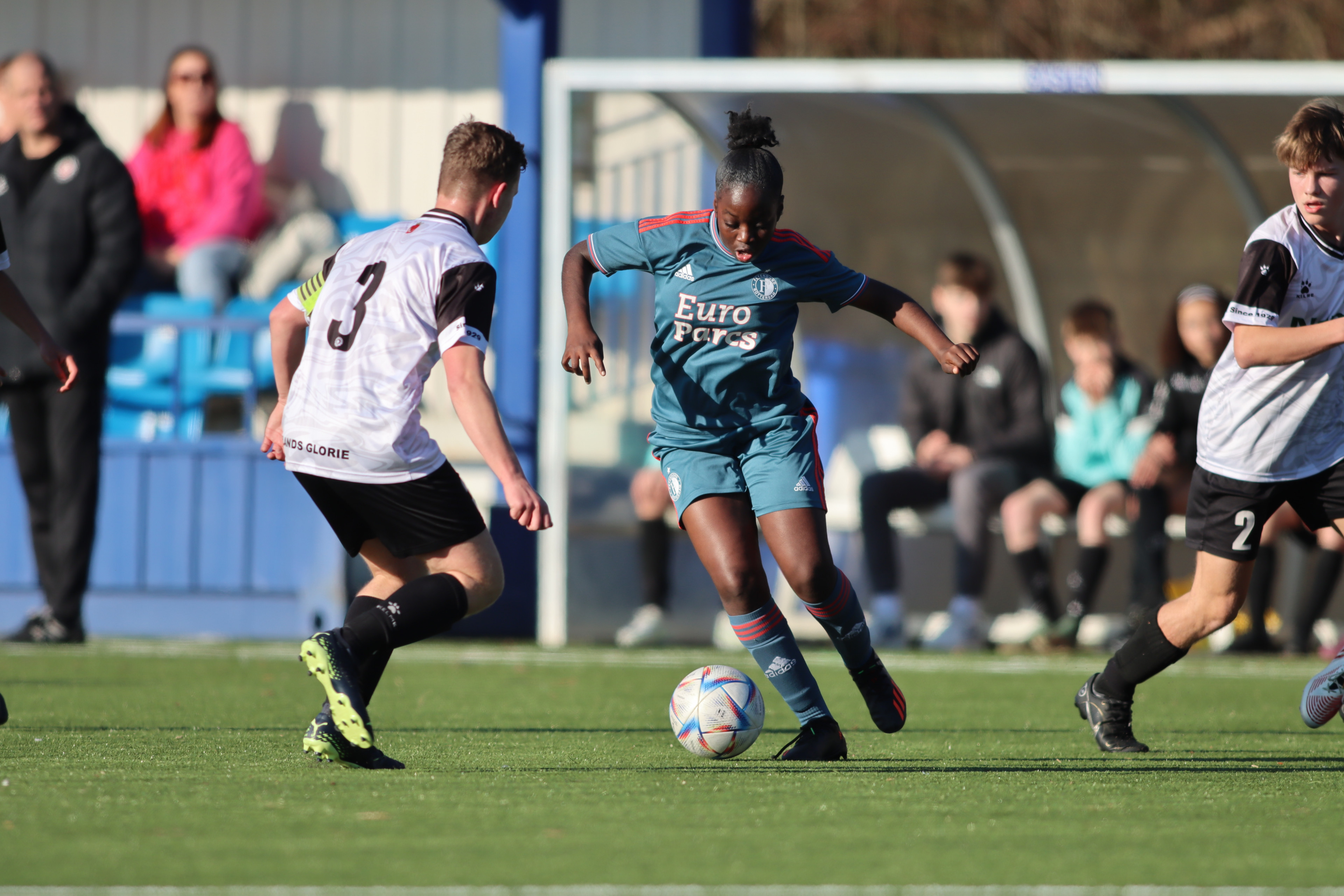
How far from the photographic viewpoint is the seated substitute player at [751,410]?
512 cm

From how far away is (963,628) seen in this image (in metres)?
9.72

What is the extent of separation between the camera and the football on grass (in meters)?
5.00

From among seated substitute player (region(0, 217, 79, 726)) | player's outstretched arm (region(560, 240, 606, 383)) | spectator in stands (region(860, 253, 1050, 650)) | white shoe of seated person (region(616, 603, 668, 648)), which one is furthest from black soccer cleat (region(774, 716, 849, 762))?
white shoe of seated person (region(616, 603, 668, 648))

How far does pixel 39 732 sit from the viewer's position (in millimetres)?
5441

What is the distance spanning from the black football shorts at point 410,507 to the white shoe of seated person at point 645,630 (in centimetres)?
507

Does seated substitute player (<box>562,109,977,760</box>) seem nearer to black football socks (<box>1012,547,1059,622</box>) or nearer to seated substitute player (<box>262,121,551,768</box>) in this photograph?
seated substitute player (<box>262,121,551,768</box>)

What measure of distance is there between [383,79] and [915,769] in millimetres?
8794

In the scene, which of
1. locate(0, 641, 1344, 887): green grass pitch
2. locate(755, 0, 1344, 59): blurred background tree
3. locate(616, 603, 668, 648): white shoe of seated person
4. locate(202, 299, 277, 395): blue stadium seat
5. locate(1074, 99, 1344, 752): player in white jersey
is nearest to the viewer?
locate(0, 641, 1344, 887): green grass pitch

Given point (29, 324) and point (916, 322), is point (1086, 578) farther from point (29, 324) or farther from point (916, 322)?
point (29, 324)

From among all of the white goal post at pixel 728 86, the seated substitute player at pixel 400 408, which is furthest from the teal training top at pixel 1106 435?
the seated substitute player at pixel 400 408

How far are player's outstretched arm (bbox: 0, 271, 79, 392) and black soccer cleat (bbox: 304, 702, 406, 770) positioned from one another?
5.74 ft

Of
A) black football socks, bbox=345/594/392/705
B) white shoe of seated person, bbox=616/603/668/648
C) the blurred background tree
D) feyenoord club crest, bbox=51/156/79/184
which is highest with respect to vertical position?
the blurred background tree

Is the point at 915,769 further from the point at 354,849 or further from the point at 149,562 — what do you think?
the point at 149,562

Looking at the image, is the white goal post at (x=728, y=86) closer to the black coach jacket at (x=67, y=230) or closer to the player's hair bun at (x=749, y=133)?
the black coach jacket at (x=67, y=230)
